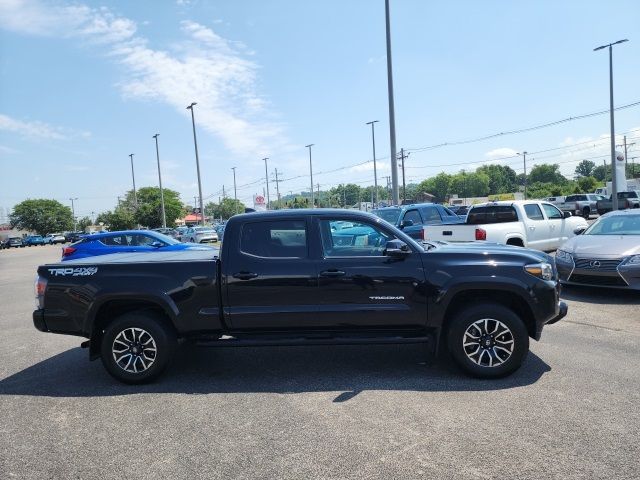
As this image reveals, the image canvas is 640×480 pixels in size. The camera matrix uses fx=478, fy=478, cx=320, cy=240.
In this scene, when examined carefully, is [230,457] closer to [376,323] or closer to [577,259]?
[376,323]

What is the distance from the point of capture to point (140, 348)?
17.0ft

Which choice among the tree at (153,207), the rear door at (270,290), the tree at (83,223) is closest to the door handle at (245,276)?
the rear door at (270,290)

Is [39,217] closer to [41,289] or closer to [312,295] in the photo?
[41,289]

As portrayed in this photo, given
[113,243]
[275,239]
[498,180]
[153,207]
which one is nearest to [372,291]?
[275,239]

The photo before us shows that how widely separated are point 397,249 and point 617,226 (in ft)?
23.4

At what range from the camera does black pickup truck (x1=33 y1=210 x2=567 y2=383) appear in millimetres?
4938

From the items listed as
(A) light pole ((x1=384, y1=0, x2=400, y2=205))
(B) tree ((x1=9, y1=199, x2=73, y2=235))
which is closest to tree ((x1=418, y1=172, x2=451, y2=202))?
(B) tree ((x1=9, y1=199, x2=73, y2=235))

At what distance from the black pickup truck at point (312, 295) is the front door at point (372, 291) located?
11mm

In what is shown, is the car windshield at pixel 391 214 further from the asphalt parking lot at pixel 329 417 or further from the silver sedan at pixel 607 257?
the asphalt parking lot at pixel 329 417

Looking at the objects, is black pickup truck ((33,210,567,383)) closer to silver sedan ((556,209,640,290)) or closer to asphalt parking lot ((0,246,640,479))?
asphalt parking lot ((0,246,640,479))

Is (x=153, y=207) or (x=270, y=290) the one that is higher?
(x=153, y=207)

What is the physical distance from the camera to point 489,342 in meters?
4.94

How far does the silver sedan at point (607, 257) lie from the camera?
8078 mm

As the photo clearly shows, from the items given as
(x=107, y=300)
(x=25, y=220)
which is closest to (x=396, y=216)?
(x=107, y=300)
